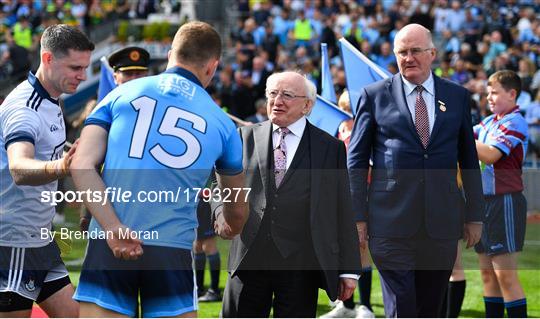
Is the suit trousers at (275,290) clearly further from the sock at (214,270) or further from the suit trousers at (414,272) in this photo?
the sock at (214,270)

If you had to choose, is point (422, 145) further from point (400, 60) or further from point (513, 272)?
point (513, 272)

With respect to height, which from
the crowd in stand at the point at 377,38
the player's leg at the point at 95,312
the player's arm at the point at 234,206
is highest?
the crowd in stand at the point at 377,38

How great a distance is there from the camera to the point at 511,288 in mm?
8094

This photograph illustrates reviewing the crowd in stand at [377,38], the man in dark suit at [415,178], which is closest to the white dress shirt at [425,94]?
the man in dark suit at [415,178]

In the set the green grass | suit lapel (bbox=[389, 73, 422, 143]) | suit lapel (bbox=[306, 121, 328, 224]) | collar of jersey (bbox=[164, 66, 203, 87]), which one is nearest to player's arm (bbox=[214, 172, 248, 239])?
collar of jersey (bbox=[164, 66, 203, 87])

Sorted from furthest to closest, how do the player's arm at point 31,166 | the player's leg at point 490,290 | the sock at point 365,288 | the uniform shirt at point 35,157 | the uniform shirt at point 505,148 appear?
the sock at point 365,288 → the player's leg at point 490,290 → the uniform shirt at point 505,148 → the uniform shirt at point 35,157 → the player's arm at point 31,166

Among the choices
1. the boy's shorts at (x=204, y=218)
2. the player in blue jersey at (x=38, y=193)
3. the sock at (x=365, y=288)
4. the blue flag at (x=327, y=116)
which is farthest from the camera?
the boy's shorts at (x=204, y=218)

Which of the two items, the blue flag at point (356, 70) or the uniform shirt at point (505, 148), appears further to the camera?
the blue flag at point (356, 70)

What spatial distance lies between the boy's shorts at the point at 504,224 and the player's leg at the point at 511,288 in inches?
4.2

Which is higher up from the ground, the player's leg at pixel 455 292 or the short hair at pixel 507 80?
the short hair at pixel 507 80

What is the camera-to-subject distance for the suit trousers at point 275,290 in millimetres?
6219

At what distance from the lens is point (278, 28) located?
24.8 meters

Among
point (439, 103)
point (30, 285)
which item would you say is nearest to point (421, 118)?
point (439, 103)

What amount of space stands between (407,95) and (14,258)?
2.75 metres
